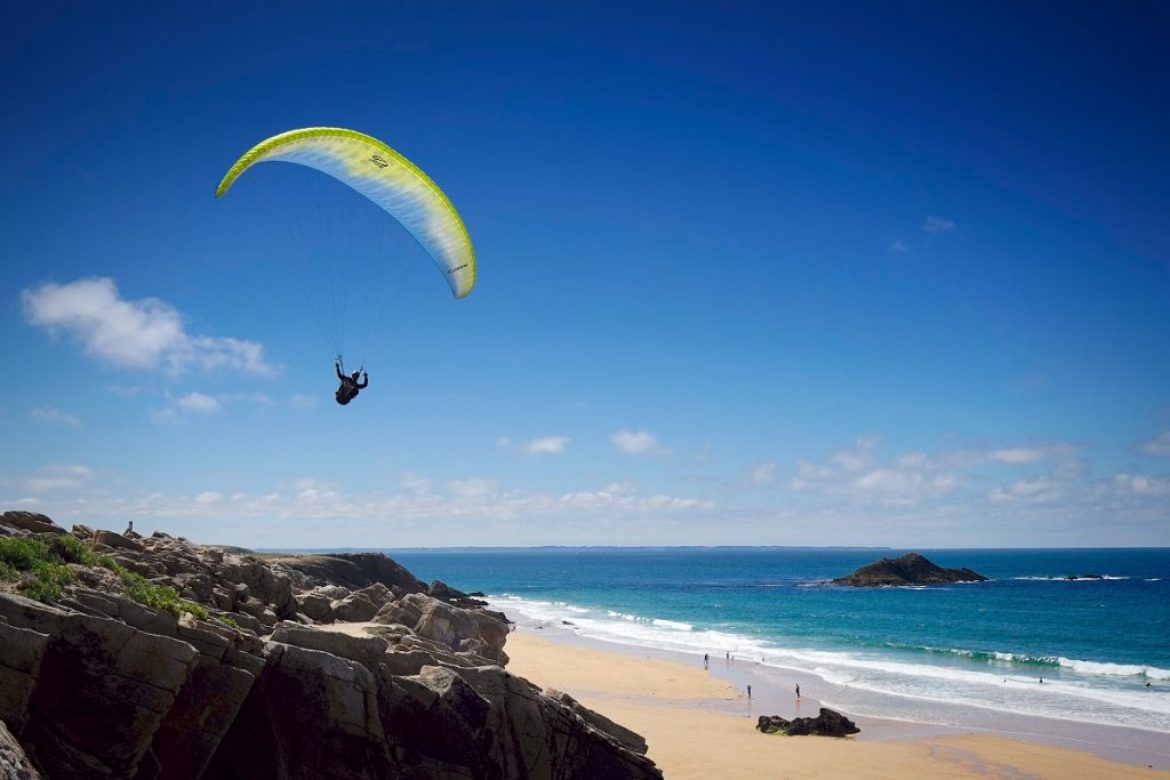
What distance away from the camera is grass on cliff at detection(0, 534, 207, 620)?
10.3 meters

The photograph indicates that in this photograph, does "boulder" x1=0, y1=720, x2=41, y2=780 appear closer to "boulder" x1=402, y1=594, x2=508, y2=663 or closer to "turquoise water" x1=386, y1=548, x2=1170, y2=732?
"boulder" x1=402, y1=594, x2=508, y2=663

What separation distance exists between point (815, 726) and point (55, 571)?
23848mm

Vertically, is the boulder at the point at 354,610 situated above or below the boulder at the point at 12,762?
below

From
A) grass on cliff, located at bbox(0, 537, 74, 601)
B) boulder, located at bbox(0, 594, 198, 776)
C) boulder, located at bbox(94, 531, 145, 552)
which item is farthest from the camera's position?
boulder, located at bbox(94, 531, 145, 552)

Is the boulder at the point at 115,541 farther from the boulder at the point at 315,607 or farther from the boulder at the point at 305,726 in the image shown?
the boulder at the point at 305,726

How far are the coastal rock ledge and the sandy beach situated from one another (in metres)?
76.6

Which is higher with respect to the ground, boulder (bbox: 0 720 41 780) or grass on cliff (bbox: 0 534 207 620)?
grass on cliff (bbox: 0 534 207 620)

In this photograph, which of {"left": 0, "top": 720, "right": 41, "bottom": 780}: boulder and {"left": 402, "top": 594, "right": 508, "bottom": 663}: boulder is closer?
{"left": 0, "top": 720, "right": 41, "bottom": 780}: boulder

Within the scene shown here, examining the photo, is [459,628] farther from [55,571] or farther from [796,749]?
[796,749]

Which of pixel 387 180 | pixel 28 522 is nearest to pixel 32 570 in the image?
pixel 28 522

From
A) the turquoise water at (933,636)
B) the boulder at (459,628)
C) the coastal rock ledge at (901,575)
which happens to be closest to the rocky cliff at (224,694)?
the boulder at (459,628)

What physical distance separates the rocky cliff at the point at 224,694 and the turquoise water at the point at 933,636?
22026mm

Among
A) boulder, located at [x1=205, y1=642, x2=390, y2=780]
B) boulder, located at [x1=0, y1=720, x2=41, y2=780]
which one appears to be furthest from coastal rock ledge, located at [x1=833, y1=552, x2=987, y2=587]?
boulder, located at [x1=0, y1=720, x2=41, y2=780]

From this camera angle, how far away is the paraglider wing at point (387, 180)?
17.6 meters
